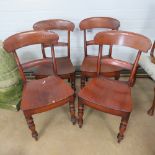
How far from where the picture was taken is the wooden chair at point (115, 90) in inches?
57.6

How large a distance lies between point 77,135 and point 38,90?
1.88ft

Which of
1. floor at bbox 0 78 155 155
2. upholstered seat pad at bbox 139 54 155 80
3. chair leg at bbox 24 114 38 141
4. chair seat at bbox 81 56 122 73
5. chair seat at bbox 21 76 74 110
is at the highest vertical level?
upholstered seat pad at bbox 139 54 155 80

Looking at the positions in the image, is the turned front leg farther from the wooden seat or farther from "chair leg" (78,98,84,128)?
the wooden seat

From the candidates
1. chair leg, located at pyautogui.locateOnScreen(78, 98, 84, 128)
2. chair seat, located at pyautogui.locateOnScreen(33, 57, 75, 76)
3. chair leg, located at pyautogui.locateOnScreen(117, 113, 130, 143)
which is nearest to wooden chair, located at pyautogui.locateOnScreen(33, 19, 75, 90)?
chair seat, located at pyautogui.locateOnScreen(33, 57, 75, 76)

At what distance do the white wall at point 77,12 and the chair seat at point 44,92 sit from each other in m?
0.87

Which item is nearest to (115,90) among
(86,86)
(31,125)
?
(86,86)

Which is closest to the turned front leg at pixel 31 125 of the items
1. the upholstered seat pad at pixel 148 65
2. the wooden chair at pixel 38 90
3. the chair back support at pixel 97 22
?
the wooden chair at pixel 38 90

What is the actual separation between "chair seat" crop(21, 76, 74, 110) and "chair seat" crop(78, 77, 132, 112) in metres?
0.17

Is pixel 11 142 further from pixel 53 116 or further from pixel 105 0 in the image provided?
pixel 105 0

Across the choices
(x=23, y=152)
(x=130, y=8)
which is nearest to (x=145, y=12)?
(x=130, y=8)

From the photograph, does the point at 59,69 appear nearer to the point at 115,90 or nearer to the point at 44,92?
the point at 44,92

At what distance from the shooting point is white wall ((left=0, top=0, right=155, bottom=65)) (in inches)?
82.0

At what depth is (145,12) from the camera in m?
2.13

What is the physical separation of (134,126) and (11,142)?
47.6 inches
